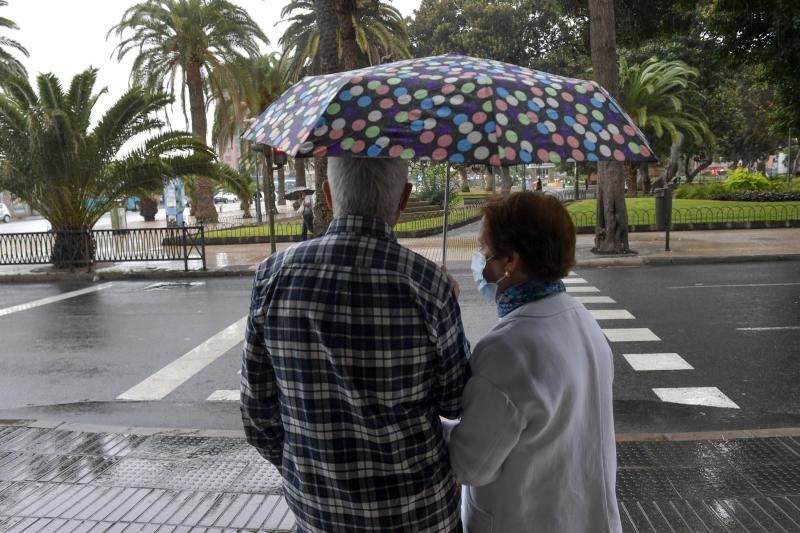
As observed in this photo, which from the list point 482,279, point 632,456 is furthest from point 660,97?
point 482,279

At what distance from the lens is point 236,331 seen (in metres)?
9.41

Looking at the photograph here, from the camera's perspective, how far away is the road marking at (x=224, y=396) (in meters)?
6.40

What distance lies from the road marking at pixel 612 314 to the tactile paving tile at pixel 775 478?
5.39m

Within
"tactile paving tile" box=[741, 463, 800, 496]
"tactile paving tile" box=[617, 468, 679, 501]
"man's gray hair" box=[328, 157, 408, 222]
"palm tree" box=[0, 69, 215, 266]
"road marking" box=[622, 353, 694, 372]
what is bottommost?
"road marking" box=[622, 353, 694, 372]

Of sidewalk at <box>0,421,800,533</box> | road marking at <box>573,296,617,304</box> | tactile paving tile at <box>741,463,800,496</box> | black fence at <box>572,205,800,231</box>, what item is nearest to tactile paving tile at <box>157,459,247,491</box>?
sidewalk at <box>0,421,800,533</box>

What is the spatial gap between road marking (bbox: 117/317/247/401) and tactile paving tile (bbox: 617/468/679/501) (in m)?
4.34

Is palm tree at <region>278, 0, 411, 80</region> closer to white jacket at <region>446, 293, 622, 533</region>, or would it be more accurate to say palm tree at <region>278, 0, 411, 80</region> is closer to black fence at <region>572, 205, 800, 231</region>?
black fence at <region>572, 205, 800, 231</region>

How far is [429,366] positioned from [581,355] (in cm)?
42

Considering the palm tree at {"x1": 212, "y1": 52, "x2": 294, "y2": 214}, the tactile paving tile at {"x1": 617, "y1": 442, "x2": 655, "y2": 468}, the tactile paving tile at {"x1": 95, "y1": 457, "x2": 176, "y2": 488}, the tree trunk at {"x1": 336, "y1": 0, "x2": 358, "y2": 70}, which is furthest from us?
the palm tree at {"x1": 212, "y1": 52, "x2": 294, "y2": 214}

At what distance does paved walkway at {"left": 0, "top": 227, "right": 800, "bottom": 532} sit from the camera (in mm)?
3617

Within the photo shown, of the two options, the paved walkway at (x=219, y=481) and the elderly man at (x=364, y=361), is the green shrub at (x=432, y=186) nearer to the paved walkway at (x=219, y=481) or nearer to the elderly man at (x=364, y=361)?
the paved walkway at (x=219, y=481)

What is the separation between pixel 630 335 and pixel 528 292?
7062 millimetres

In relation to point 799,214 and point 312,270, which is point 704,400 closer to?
point 312,270

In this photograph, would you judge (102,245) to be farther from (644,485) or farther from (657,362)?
(644,485)
